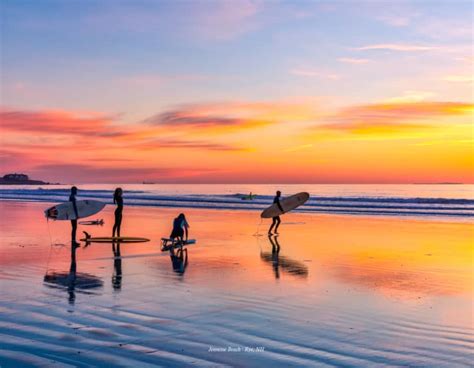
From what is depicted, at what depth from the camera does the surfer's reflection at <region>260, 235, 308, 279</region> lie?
13156mm

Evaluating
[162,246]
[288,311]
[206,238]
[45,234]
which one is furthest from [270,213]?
[288,311]

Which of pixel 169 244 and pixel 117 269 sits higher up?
pixel 169 244

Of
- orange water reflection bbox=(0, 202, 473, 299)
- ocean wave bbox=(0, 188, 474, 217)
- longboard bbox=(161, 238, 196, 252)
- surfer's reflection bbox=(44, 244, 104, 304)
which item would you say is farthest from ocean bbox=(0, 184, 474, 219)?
surfer's reflection bbox=(44, 244, 104, 304)

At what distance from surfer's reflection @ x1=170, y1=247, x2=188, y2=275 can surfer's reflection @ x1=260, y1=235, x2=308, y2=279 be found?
7.57 feet

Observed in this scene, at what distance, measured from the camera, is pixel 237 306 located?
9414mm

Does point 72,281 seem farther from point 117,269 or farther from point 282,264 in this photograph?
point 282,264

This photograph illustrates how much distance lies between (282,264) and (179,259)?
3.04m

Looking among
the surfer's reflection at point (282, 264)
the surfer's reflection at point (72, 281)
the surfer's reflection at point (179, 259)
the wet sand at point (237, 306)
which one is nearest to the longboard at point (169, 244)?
the surfer's reflection at point (179, 259)

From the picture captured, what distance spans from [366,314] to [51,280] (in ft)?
22.6

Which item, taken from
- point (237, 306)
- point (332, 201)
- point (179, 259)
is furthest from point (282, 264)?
point (332, 201)

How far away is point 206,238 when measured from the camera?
2120cm

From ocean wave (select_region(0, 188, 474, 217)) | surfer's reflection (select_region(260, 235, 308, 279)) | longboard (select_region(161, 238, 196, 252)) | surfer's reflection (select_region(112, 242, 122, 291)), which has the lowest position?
surfer's reflection (select_region(112, 242, 122, 291))

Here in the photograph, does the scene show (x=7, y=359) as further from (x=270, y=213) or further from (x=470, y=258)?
(x=270, y=213)

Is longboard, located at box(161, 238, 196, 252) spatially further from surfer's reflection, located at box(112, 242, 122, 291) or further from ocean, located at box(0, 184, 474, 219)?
ocean, located at box(0, 184, 474, 219)
